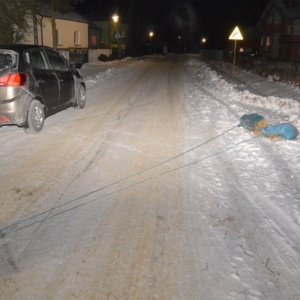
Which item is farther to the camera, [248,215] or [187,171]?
[187,171]

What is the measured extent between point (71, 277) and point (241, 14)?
2974 inches

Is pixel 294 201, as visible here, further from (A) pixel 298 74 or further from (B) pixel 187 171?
(A) pixel 298 74

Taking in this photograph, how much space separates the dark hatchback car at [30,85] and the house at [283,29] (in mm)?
36766

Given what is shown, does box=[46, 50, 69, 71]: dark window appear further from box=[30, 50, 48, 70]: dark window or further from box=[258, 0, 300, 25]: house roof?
box=[258, 0, 300, 25]: house roof

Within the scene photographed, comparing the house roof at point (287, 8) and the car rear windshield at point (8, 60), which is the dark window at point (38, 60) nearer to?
the car rear windshield at point (8, 60)

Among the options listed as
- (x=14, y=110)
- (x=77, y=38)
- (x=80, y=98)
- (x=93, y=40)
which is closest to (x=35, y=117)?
(x=14, y=110)

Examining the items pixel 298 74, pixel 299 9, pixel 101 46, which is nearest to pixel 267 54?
pixel 299 9

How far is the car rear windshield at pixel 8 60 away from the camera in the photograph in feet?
22.7

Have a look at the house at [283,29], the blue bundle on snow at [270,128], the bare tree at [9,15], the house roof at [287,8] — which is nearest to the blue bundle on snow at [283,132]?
the blue bundle on snow at [270,128]

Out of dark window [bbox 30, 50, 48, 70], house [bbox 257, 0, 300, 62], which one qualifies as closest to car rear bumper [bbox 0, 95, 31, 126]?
dark window [bbox 30, 50, 48, 70]

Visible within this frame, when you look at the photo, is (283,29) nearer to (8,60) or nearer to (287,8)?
(287,8)

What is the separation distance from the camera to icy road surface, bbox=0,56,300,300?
302 centimetres

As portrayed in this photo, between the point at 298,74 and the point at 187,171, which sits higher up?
the point at 298,74

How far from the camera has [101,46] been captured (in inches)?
1891
